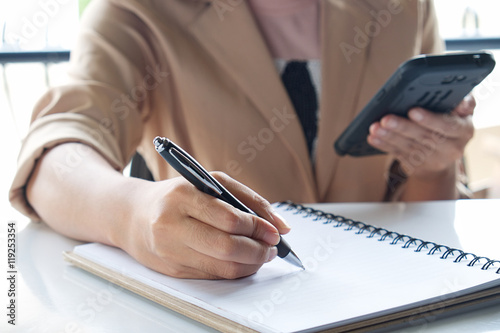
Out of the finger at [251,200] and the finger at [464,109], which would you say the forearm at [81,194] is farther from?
the finger at [464,109]

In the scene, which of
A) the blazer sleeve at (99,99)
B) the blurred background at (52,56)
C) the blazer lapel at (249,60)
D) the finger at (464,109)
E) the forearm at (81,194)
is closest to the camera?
the forearm at (81,194)

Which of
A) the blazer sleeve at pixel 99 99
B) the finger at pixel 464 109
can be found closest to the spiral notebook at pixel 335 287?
the blazer sleeve at pixel 99 99

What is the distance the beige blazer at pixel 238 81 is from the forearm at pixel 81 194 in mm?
164

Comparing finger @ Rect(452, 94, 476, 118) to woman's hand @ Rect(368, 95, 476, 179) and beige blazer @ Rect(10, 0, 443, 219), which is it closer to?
woman's hand @ Rect(368, 95, 476, 179)

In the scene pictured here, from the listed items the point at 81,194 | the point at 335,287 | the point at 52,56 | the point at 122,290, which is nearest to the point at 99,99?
the point at 81,194

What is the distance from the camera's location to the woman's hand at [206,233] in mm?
410

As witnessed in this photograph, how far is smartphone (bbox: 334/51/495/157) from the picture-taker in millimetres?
611

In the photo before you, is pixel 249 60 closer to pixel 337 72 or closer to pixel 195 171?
pixel 337 72

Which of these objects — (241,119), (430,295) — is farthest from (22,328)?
(241,119)

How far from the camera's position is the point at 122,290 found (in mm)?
456

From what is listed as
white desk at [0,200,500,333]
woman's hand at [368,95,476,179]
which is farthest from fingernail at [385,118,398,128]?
white desk at [0,200,500,333]

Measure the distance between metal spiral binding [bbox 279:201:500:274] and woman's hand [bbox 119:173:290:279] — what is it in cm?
13

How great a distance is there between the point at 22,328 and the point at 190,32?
2.06 feet

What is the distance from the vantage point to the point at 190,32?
0.91m
